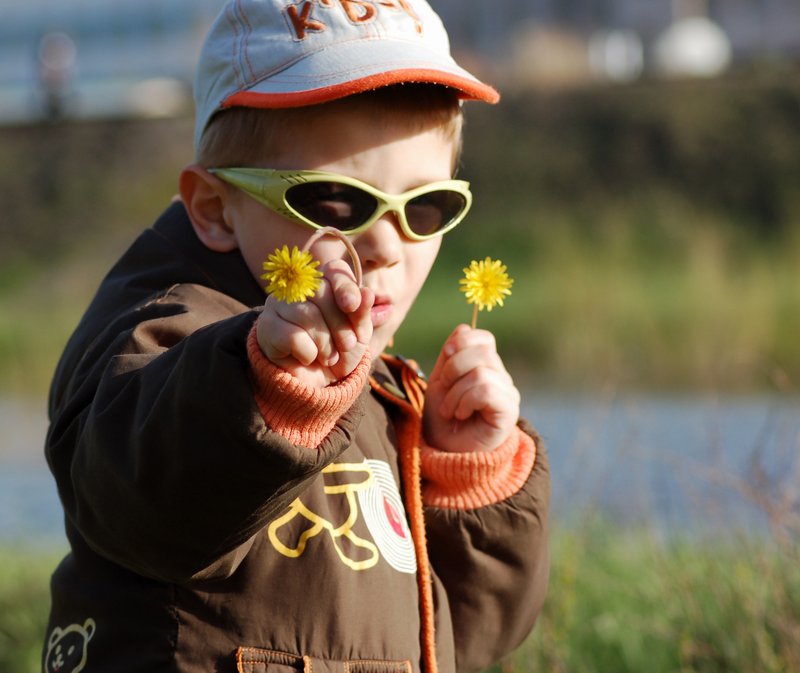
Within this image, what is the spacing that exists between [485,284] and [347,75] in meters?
0.35

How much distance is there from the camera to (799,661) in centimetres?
269

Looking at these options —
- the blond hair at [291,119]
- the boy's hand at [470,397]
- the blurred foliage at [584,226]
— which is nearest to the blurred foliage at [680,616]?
the boy's hand at [470,397]

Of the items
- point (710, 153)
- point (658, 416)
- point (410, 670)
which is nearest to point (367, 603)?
point (410, 670)

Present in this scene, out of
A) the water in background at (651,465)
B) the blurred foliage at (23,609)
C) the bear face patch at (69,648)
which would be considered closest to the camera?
the bear face patch at (69,648)

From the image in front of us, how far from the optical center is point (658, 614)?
332 centimetres

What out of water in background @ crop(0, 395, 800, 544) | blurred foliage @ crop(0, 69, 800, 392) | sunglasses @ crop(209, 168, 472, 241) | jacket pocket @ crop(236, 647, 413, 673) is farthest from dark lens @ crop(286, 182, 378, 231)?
blurred foliage @ crop(0, 69, 800, 392)

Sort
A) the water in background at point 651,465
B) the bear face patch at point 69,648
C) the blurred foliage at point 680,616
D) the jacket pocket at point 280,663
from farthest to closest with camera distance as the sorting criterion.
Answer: the water in background at point 651,465 < the blurred foliage at point 680,616 < the bear face patch at point 69,648 < the jacket pocket at point 280,663

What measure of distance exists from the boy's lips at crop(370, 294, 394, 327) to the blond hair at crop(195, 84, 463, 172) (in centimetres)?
25

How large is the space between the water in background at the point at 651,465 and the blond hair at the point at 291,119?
2.65ft

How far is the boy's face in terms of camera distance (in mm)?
1813

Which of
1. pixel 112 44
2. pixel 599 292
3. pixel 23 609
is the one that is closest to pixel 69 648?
pixel 23 609

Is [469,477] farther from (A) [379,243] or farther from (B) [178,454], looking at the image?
(B) [178,454]

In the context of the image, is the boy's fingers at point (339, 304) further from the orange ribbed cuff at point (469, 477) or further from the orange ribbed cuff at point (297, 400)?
the orange ribbed cuff at point (469, 477)

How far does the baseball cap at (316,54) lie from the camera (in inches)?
70.9
